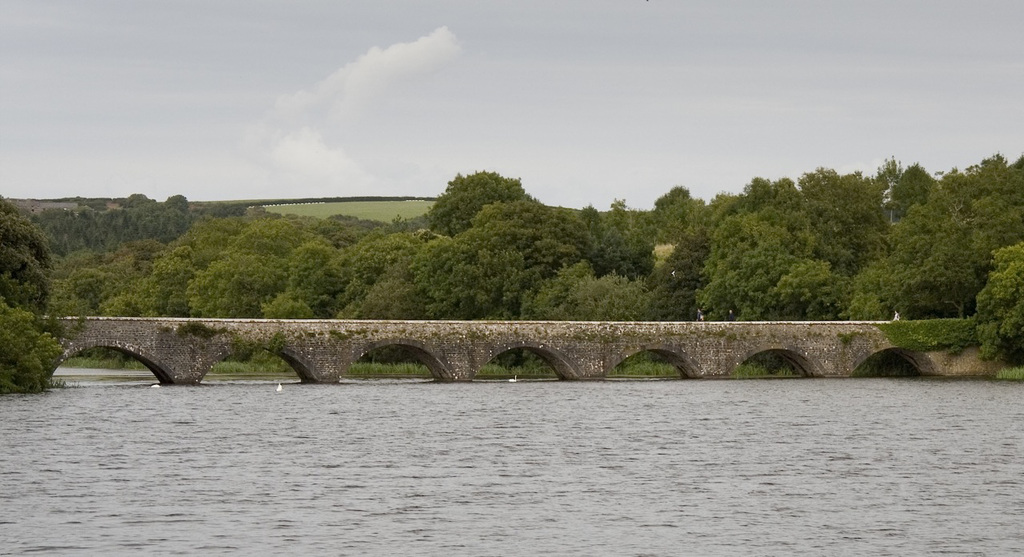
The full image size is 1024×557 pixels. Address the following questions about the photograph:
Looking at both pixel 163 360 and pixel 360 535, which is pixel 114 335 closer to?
pixel 163 360

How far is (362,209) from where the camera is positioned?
18662 centimetres

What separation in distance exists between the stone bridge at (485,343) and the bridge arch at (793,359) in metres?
0.04

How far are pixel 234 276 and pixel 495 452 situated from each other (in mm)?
65389

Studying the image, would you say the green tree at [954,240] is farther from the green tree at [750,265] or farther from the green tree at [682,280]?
the green tree at [682,280]

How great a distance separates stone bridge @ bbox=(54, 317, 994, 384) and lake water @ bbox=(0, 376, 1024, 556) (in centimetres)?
641

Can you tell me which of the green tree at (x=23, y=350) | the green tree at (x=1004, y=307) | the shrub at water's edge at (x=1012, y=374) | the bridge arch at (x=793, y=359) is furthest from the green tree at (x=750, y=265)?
the green tree at (x=23, y=350)

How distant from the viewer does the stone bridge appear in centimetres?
6281

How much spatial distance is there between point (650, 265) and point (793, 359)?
1029 inches

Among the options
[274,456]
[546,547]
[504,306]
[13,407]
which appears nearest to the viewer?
[546,547]

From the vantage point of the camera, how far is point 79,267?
13250 centimetres

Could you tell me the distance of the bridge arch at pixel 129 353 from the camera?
5988 cm

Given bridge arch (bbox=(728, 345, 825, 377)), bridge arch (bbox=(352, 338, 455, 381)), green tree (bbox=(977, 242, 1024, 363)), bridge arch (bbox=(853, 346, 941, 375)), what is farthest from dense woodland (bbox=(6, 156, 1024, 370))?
bridge arch (bbox=(352, 338, 455, 381))

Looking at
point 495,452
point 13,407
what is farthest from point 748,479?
point 13,407

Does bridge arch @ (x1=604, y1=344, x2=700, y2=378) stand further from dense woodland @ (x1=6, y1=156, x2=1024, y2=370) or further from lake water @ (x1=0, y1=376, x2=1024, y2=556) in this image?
→ lake water @ (x1=0, y1=376, x2=1024, y2=556)
